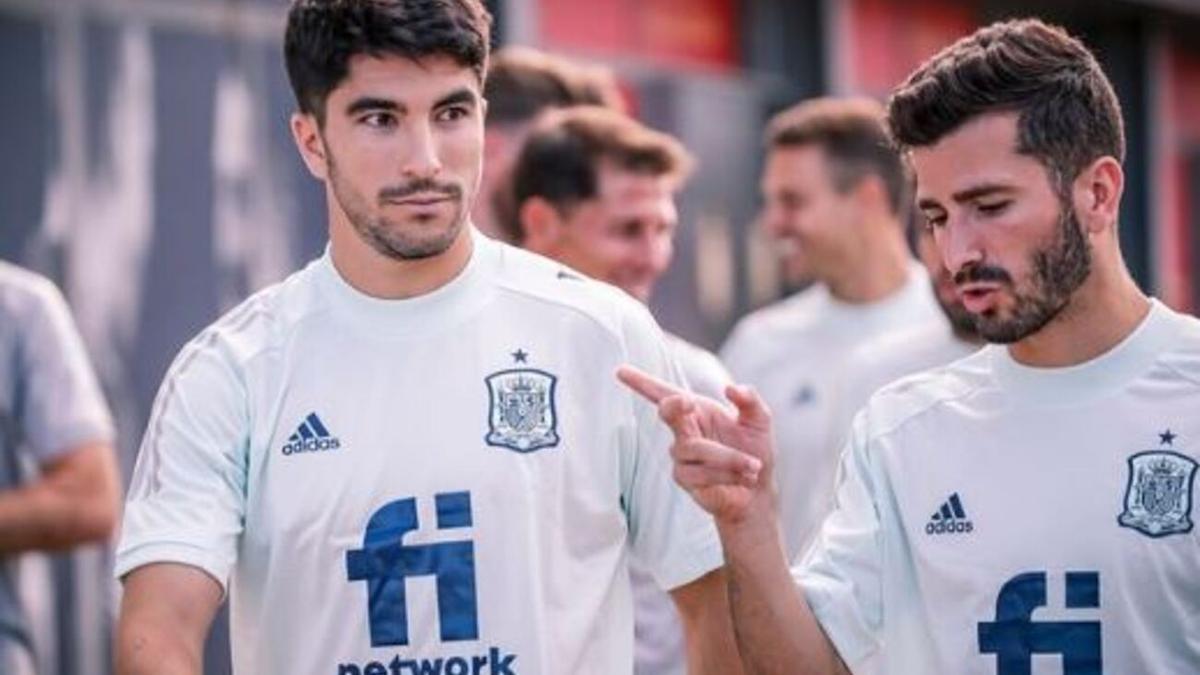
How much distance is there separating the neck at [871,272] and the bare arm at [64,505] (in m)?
2.84

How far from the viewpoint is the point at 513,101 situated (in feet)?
23.1

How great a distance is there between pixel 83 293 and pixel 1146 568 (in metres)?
4.51

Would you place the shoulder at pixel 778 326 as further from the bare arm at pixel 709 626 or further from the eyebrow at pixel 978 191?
the eyebrow at pixel 978 191

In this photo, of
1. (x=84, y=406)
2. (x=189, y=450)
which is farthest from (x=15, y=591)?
(x=189, y=450)

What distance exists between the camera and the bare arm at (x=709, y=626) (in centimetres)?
436

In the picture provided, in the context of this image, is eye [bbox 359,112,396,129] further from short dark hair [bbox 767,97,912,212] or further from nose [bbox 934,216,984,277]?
short dark hair [bbox 767,97,912,212]

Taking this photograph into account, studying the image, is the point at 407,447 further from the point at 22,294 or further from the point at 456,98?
the point at 22,294

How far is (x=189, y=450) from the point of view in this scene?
14.2 ft

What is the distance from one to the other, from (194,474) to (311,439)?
203 mm

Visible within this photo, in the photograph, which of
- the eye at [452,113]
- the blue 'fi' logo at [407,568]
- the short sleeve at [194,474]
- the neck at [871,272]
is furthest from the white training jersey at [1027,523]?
the neck at [871,272]

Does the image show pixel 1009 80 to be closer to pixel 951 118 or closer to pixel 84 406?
pixel 951 118

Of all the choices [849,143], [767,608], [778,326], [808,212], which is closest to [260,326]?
[767,608]

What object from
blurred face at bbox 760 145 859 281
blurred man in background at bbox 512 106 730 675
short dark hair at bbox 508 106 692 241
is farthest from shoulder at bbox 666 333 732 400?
blurred face at bbox 760 145 859 281

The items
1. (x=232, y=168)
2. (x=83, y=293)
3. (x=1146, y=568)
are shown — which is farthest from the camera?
(x=232, y=168)
